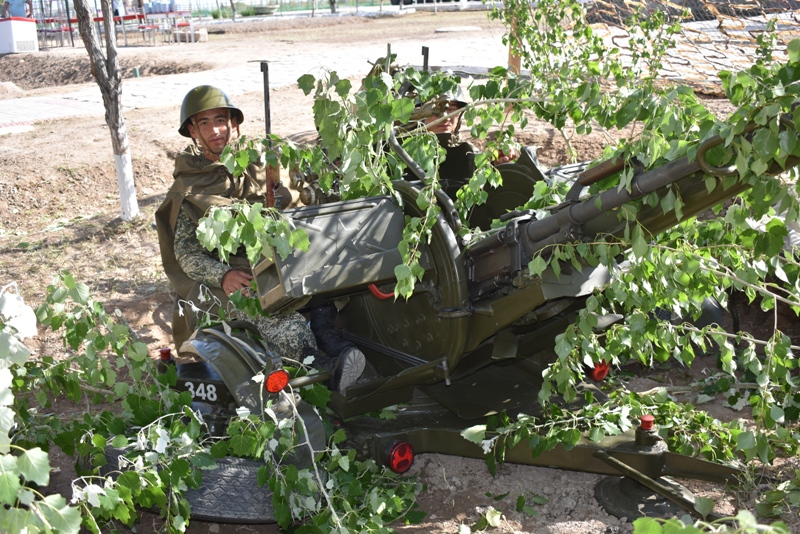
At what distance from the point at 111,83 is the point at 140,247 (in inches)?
63.9

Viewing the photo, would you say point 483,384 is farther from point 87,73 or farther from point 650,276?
point 87,73

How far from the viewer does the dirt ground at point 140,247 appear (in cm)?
448

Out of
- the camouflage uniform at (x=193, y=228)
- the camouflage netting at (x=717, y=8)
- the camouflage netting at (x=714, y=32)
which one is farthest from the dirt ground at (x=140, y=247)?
the camouflage netting at (x=714, y=32)

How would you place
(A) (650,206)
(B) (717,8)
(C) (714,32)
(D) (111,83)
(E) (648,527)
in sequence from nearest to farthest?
(E) (648,527)
(A) (650,206)
(D) (111,83)
(B) (717,8)
(C) (714,32)

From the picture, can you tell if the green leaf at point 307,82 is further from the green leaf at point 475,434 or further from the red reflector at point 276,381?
the green leaf at point 475,434

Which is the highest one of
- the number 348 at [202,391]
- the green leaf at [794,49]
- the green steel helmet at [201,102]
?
the green leaf at [794,49]

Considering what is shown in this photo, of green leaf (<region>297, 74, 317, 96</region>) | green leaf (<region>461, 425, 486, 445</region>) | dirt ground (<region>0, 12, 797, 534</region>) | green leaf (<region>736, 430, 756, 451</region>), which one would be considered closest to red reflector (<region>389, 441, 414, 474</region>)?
dirt ground (<region>0, 12, 797, 534</region>)

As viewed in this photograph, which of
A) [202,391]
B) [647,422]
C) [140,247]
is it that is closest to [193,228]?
[202,391]

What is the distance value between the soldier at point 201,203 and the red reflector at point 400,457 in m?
1.23

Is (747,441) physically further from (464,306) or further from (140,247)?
(140,247)

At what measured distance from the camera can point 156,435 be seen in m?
3.80

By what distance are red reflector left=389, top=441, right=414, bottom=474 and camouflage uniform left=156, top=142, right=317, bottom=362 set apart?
128 centimetres

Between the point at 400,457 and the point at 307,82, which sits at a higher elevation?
the point at 307,82

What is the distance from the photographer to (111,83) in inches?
343
